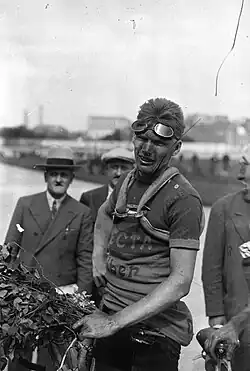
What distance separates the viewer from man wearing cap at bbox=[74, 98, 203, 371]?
2004 millimetres

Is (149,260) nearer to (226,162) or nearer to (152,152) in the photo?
(152,152)

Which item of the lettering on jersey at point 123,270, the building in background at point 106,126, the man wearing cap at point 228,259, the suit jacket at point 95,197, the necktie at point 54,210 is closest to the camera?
the lettering on jersey at point 123,270

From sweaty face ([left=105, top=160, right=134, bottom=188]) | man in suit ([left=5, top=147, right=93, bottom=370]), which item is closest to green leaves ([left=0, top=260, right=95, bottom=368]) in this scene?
man in suit ([left=5, top=147, right=93, bottom=370])

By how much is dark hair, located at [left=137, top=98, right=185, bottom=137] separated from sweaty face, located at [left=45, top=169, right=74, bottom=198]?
155 centimetres

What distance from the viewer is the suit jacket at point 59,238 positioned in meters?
3.50

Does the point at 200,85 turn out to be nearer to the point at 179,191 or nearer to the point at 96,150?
the point at 96,150

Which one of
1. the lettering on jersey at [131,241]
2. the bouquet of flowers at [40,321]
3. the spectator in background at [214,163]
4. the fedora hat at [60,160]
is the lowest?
the bouquet of flowers at [40,321]

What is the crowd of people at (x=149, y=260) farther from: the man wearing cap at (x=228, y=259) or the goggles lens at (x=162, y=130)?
the man wearing cap at (x=228, y=259)

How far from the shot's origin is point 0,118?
4.78 metres

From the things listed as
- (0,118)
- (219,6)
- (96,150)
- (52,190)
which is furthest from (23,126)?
(219,6)

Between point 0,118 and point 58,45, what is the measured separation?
718mm

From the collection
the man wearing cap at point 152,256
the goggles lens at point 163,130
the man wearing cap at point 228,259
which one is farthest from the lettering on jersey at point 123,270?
the man wearing cap at point 228,259

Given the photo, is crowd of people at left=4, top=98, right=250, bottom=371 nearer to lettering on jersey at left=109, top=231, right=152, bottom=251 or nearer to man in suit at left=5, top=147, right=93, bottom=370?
lettering on jersey at left=109, top=231, right=152, bottom=251

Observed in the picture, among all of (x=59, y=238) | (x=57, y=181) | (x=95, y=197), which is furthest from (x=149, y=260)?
(x=95, y=197)
